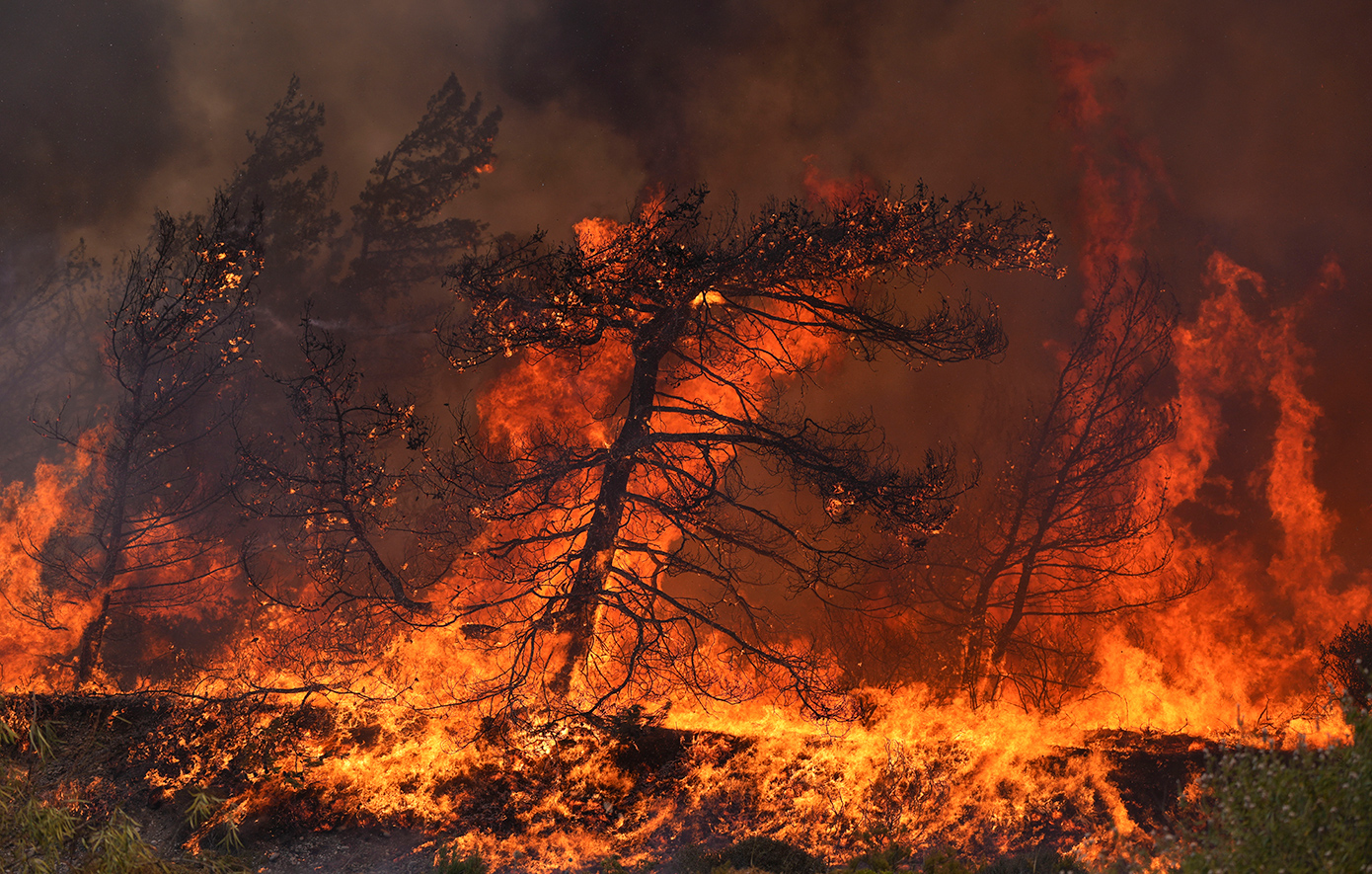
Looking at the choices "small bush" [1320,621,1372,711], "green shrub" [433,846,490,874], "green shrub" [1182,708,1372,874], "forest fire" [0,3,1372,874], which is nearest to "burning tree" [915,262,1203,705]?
"forest fire" [0,3,1372,874]

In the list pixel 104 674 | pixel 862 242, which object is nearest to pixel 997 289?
pixel 862 242

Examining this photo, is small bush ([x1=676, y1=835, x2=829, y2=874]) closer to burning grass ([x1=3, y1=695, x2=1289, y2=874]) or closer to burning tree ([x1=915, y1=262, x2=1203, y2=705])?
burning grass ([x1=3, y1=695, x2=1289, y2=874])

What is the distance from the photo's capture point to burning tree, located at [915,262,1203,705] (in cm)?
1246

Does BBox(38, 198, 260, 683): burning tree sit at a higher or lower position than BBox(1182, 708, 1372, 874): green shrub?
higher

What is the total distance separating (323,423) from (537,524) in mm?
3673

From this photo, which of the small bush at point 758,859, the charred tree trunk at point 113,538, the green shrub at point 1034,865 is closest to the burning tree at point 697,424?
the small bush at point 758,859

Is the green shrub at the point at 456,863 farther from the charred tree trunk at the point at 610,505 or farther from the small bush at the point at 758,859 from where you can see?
the charred tree trunk at the point at 610,505

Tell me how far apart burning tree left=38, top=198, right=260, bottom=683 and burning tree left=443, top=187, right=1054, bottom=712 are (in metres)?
4.70

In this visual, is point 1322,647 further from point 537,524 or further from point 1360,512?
point 537,524

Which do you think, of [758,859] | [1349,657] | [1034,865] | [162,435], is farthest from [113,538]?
[1349,657]

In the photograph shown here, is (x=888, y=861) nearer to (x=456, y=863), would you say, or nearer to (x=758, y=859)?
(x=758, y=859)

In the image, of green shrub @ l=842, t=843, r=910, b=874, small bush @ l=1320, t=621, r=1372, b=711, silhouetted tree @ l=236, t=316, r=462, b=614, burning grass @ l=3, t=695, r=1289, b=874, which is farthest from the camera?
small bush @ l=1320, t=621, r=1372, b=711

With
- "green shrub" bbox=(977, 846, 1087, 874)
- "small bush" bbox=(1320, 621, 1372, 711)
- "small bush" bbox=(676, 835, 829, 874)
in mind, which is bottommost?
"small bush" bbox=(676, 835, 829, 874)

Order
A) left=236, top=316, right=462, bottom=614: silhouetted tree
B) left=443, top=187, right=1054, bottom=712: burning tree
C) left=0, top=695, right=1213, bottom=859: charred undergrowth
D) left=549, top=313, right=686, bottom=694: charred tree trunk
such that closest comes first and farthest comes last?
left=443, top=187, right=1054, bottom=712: burning tree
left=549, top=313, right=686, bottom=694: charred tree trunk
left=0, top=695, right=1213, bottom=859: charred undergrowth
left=236, top=316, right=462, bottom=614: silhouetted tree
